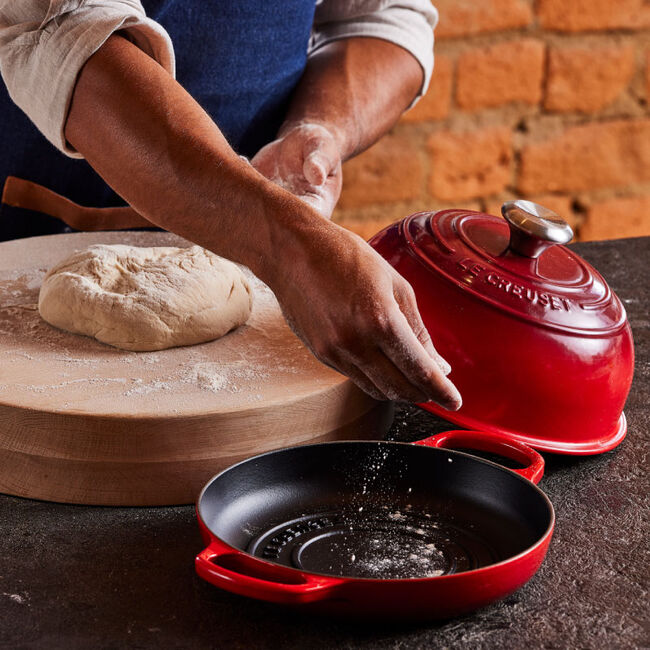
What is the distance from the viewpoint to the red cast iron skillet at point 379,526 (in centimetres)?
53

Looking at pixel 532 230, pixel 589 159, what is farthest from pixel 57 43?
pixel 589 159

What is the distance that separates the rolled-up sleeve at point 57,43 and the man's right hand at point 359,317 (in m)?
0.30

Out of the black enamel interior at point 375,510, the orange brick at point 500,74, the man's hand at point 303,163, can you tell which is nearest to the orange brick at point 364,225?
the orange brick at point 500,74

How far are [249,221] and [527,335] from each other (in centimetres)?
26

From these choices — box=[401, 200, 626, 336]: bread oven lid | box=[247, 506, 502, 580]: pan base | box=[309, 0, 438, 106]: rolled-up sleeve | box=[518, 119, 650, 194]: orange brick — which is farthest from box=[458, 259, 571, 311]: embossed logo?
box=[518, 119, 650, 194]: orange brick

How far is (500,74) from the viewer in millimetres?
2043

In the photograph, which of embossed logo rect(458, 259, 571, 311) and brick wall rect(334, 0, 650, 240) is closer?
embossed logo rect(458, 259, 571, 311)

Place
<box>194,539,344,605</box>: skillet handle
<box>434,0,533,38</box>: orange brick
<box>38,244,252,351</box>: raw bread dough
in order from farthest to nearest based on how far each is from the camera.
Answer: <box>434,0,533,38</box>: orange brick, <box>38,244,252,351</box>: raw bread dough, <box>194,539,344,605</box>: skillet handle

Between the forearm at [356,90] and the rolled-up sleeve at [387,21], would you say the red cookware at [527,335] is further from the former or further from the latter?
the rolled-up sleeve at [387,21]

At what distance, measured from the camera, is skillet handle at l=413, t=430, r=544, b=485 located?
711 mm

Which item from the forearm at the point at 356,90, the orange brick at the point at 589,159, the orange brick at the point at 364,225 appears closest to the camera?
the forearm at the point at 356,90

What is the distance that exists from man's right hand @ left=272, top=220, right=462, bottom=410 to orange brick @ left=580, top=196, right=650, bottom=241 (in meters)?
1.71

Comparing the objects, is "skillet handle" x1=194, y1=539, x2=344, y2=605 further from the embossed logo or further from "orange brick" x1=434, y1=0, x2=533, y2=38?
"orange brick" x1=434, y1=0, x2=533, y2=38

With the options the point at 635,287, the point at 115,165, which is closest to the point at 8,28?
the point at 115,165
